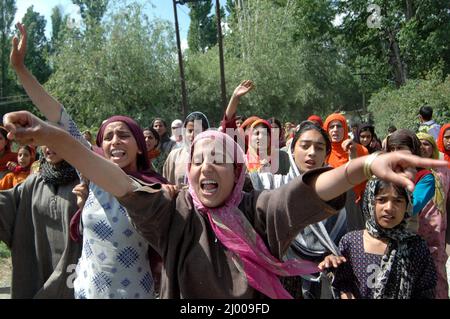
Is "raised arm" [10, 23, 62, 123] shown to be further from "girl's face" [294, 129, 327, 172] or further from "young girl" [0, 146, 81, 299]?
"girl's face" [294, 129, 327, 172]

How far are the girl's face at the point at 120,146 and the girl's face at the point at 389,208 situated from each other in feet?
4.43

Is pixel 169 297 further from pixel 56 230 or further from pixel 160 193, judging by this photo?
pixel 56 230

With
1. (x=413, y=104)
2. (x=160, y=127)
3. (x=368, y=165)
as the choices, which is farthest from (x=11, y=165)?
(x=413, y=104)

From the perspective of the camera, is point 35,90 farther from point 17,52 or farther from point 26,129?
point 26,129

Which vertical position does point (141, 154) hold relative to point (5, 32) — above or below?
below

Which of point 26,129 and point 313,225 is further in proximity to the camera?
point 313,225

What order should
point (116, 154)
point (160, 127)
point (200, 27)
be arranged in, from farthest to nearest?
1. point (200, 27)
2. point (160, 127)
3. point (116, 154)

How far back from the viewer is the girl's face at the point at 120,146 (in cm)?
267

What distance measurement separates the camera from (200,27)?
1966 inches

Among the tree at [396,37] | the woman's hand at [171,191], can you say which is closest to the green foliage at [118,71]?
the tree at [396,37]

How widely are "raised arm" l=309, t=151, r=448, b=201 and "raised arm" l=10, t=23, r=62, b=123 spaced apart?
149 cm

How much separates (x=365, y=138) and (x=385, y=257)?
4.30 m

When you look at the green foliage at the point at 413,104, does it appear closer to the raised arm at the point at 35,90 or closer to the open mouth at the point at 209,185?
the raised arm at the point at 35,90
